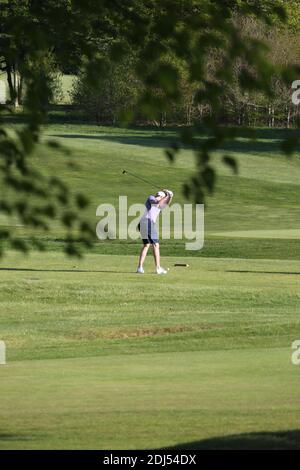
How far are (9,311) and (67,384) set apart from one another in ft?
28.9

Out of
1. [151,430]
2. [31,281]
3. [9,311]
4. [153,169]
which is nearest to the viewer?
[151,430]

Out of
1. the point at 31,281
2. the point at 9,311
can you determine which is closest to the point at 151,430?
the point at 9,311

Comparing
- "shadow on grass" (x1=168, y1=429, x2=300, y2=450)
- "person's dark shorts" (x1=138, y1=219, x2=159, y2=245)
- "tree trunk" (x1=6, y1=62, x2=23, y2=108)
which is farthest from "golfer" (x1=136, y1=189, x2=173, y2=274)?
"shadow on grass" (x1=168, y1=429, x2=300, y2=450)

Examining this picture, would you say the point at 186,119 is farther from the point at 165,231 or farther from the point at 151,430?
the point at 151,430

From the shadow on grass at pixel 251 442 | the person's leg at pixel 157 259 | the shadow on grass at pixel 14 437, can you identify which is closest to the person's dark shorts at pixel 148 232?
the person's leg at pixel 157 259

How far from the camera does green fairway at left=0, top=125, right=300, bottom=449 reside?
30.0 feet

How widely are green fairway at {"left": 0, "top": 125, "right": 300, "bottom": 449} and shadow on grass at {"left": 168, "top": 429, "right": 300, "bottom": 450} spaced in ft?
0.05

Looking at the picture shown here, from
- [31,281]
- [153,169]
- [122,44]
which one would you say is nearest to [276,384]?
[122,44]

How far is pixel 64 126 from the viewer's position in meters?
80.1

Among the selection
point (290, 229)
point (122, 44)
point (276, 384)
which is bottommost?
point (290, 229)

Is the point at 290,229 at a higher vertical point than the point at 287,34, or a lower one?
lower

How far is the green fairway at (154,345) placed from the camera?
913cm

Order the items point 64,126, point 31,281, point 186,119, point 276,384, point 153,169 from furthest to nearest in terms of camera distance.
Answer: point 64,126
point 186,119
point 153,169
point 31,281
point 276,384
